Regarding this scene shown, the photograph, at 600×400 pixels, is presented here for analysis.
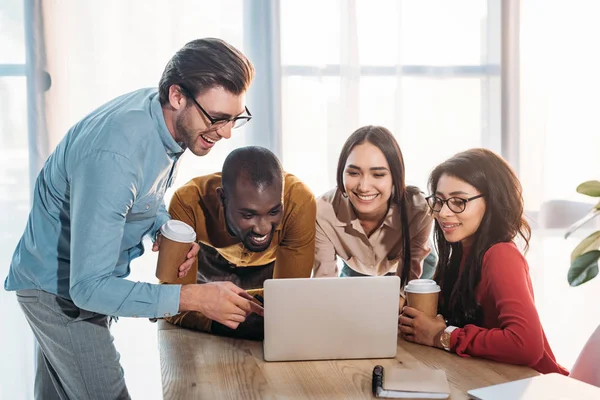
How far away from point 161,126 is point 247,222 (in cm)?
52

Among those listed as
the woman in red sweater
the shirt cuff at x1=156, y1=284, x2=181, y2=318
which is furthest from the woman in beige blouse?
the shirt cuff at x1=156, y1=284, x2=181, y2=318

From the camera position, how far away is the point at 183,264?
5.90ft

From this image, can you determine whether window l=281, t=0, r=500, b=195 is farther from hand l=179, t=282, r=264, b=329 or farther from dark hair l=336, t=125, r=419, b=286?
hand l=179, t=282, r=264, b=329

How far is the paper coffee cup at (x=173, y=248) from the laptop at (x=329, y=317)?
31cm

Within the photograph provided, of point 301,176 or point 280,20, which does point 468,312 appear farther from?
point 280,20

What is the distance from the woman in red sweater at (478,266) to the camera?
1690 millimetres

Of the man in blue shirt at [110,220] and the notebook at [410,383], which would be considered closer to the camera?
the notebook at [410,383]

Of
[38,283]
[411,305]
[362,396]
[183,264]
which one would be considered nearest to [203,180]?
[183,264]

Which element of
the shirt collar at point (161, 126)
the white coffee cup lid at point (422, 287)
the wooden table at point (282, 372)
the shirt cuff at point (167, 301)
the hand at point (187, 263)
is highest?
the shirt collar at point (161, 126)

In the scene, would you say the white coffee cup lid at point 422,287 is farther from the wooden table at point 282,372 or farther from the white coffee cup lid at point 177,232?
the white coffee cup lid at point 177,232

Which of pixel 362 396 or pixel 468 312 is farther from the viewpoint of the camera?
pixel 468 312

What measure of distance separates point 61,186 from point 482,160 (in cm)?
118

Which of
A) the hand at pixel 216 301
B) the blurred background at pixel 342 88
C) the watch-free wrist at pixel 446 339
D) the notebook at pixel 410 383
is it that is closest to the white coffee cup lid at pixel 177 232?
the hand at pixel 216 301

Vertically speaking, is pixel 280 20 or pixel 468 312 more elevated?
pixel 280 20
